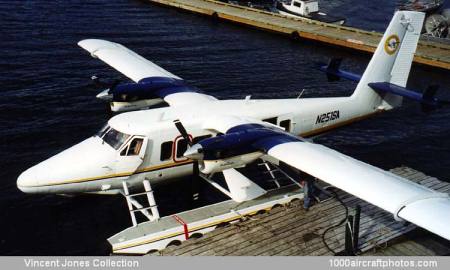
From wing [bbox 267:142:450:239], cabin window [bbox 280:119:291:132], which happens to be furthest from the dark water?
wing [bbox 267:142:450:239]

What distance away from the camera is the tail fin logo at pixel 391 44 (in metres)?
24.9

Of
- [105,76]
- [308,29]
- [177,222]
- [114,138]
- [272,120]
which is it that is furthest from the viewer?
[308,29]

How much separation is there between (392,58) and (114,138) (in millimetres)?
15935

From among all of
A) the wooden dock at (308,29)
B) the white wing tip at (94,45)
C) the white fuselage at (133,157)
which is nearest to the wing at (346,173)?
the white fuselage at (133,157)

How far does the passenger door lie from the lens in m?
19.2

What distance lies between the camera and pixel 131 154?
19359 mm

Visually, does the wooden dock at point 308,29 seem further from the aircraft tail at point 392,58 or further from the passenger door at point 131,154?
the passenger door at point 131,154

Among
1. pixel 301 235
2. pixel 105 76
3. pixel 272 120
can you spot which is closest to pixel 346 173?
pixel 301 235

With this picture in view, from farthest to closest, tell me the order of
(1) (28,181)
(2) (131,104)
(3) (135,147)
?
(2) (131,104)
(3) (135,147)
(1) (28,181)

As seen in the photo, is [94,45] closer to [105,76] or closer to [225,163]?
[105,76]

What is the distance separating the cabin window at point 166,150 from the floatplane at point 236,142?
1.8 inches

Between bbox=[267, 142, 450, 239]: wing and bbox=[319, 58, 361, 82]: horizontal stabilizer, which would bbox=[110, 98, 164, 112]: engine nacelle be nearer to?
bbox=[267, 142, 450, 239]: wing

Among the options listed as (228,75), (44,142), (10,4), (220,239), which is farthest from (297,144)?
(10,4)

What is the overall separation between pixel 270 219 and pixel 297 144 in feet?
11.0
